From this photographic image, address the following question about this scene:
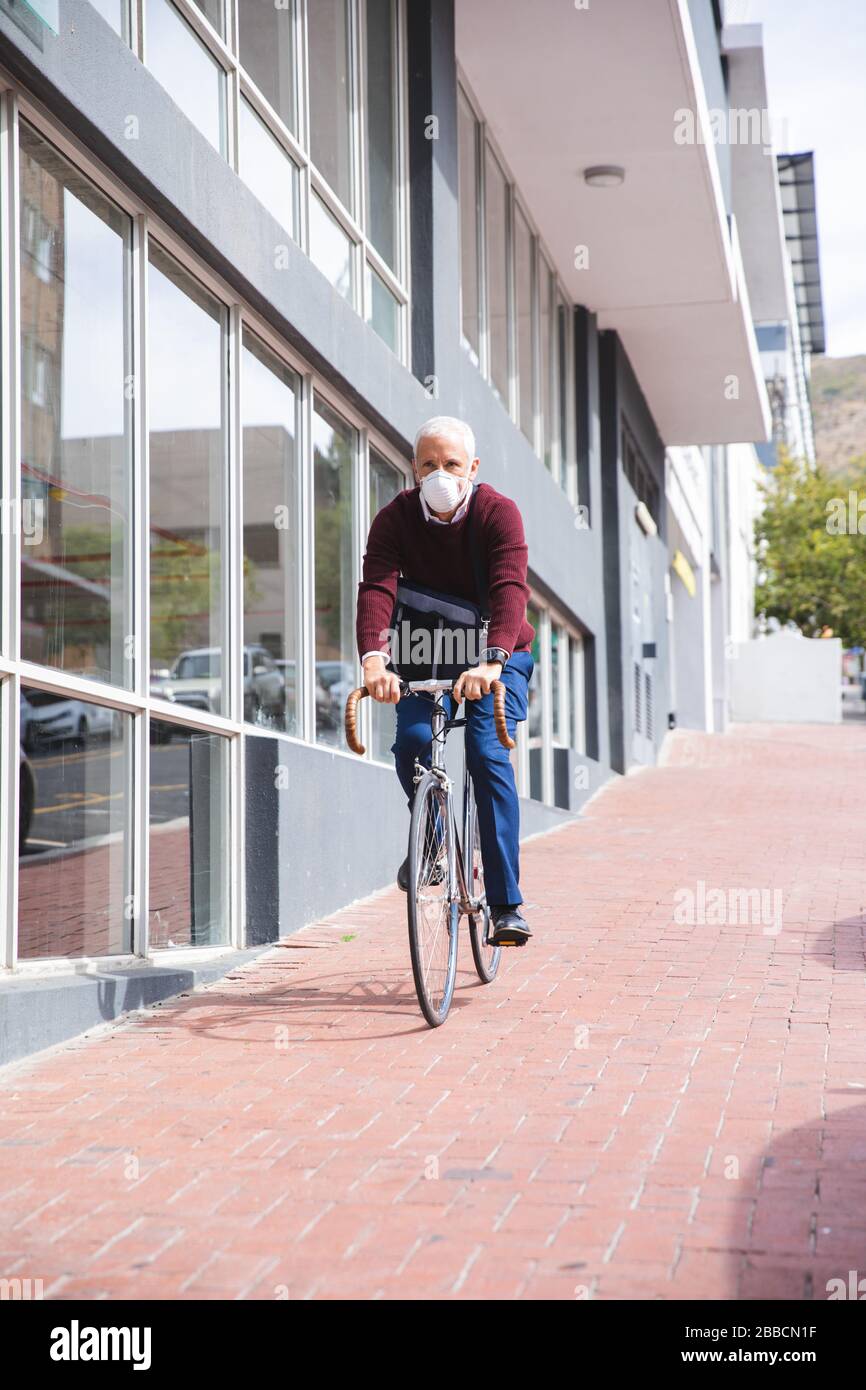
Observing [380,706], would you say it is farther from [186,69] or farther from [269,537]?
[186,69]

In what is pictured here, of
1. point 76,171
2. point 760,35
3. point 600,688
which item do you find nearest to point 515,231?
point 600,688

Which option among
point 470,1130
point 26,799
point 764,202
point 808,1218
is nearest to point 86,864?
point 470,1130

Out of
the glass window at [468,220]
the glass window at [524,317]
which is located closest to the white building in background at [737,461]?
the glass window at [524,317]

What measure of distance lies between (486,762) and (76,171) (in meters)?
2.73

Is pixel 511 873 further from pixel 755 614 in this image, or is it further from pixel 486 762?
pixel 755 614

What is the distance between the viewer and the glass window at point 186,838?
6.77 metres

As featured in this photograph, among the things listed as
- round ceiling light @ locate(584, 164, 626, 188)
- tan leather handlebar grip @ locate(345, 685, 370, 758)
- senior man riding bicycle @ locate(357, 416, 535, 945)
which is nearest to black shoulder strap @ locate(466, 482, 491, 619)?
senior man riding bicycle @ locate(357, 416, 535, 945)

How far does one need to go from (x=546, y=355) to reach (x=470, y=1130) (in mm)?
13195

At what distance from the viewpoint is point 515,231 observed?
48.2 feet

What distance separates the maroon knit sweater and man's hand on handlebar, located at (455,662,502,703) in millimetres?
131

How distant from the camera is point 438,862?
5477mm

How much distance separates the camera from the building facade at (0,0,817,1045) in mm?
6109

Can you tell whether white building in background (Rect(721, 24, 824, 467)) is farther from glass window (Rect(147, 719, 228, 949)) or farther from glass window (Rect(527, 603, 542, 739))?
glass window (Rect(147, 719, 228, 949))

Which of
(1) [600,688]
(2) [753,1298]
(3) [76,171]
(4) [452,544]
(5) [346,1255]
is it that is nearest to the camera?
(2) [753,1298]
